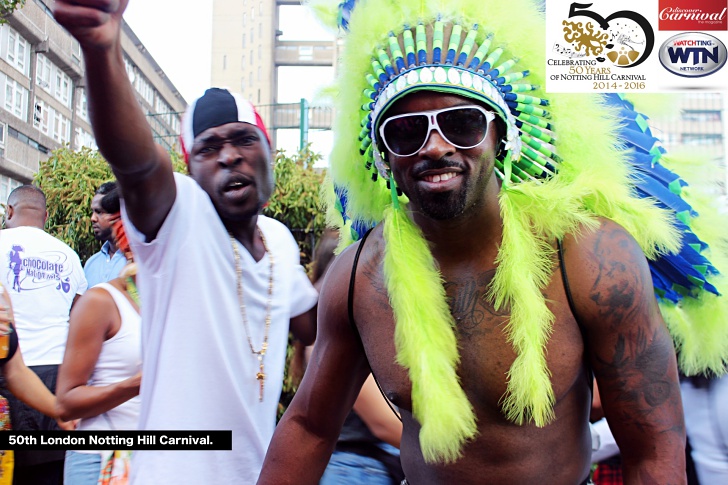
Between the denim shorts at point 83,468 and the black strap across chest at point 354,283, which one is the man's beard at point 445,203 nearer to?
the black strap across chest at point 354,283

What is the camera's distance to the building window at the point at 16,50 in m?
22.6

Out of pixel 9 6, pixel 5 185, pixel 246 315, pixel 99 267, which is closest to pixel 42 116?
pixel 5 185

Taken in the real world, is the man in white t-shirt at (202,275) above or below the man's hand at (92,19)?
below

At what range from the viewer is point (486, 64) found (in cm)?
168

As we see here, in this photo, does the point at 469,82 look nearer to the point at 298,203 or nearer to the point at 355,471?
the point at 355,471

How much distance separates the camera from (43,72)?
26781 millimetres

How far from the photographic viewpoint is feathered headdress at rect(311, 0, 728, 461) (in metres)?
1.58

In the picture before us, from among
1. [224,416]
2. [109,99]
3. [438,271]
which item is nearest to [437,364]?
[438,271]

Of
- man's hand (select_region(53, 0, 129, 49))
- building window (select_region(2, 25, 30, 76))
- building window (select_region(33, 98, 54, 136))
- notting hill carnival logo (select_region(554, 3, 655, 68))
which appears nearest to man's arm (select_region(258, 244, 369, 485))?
man's hand (select_region(53, 0, 129, 49))

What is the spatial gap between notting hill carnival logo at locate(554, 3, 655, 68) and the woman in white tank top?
7.40 feet

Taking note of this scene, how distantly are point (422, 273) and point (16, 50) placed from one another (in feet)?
85.9

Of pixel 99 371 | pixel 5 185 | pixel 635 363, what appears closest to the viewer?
pixel 635 363

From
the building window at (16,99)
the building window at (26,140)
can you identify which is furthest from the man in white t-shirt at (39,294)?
the building window at (26,140)

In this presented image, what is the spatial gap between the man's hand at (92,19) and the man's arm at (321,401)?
846 millimetres
